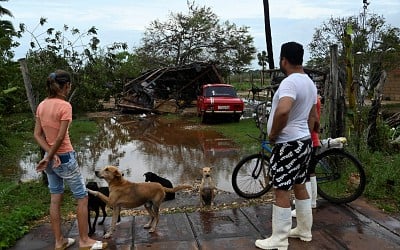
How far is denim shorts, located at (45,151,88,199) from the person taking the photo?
167 inches

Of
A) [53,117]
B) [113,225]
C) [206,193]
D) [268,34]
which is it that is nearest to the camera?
[53,117]

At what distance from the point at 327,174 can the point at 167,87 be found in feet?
74.4

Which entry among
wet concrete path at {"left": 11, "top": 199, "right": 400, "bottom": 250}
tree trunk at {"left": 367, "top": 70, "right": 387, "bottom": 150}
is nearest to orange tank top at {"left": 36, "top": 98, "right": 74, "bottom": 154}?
wet concrete path at {"left": 11, "top": 199, "right": 400, "bottom": 250}

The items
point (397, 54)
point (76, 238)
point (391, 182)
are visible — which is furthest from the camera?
point (397, 54)

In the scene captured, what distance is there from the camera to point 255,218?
5.41 m

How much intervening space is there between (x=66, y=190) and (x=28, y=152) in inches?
253

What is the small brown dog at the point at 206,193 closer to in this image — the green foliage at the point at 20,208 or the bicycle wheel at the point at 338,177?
the bicycle wheel at the point at 338,177

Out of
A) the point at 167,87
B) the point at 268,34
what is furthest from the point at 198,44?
the point at 268,34

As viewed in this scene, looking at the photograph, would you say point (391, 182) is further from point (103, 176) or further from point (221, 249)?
point (103, 176)

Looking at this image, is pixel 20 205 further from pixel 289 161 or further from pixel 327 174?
pixel 327 174

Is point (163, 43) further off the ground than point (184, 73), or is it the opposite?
point (163, 43)

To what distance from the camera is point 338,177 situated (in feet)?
20.2

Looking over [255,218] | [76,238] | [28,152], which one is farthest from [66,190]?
[28,152]

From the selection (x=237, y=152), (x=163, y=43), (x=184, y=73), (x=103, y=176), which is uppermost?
(x=163, y=43)
